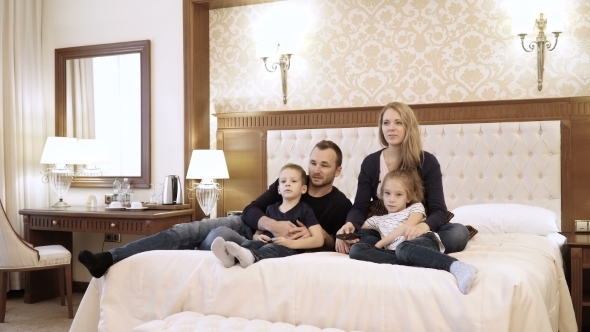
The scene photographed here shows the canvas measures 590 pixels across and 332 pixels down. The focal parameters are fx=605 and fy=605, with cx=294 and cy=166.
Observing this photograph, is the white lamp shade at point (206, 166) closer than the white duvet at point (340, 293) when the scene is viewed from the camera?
No

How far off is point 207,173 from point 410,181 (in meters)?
2.05

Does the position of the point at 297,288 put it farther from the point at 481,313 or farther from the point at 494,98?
the point at 494,98

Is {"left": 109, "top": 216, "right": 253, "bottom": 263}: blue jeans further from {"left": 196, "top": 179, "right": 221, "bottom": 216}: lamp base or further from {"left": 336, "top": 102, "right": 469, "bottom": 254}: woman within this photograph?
{"left": 196, "top": 179, "right": 221, "bottom": 216}: lamp base

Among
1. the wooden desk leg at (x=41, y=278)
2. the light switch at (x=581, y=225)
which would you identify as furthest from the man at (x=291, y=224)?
the wooden desk leg at (x=41, y=278)

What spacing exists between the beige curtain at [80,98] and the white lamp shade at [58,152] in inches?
13.3

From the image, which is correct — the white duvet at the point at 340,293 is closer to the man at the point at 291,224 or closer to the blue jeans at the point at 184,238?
the blue jeans at the point at 184,238

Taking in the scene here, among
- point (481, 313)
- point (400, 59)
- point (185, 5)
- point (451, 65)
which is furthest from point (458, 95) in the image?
point (481, 313)

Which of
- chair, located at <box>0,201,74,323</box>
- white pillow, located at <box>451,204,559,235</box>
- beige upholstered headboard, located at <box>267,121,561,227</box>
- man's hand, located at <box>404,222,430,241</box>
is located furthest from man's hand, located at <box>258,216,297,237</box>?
chair, located at <box>0,201,74,323</box>

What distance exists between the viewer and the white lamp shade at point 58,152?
15.8 feet

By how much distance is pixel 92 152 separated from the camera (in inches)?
194

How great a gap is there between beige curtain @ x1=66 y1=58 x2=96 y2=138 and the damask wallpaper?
1087mm

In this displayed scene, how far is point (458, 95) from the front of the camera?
14.3ft

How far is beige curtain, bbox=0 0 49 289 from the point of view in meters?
4.86

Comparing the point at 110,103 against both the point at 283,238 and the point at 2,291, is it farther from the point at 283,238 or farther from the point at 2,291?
the point at 283,238
